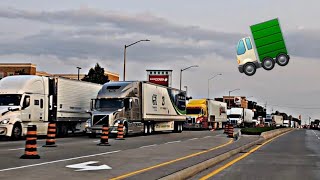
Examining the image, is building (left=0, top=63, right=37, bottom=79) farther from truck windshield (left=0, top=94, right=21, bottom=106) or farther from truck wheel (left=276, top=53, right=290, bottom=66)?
truck wheel (left=276, top=53, right=290, bottom=66)

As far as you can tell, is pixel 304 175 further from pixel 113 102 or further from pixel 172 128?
pixel 172 128

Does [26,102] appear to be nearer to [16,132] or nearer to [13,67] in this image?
[16,132]

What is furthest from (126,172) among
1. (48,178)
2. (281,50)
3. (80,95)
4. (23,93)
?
(80,95)

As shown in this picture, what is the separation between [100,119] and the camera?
32.1 meters

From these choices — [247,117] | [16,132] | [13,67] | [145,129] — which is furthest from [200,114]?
[13,67]

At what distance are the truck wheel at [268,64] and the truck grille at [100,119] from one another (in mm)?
10474

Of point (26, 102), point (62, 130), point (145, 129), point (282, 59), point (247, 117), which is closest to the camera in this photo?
point (26, 102)

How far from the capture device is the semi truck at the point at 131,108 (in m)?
32.2

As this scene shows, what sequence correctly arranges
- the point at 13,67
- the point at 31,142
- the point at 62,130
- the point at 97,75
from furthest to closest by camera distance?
the point at 13,67, the point at 97,75, the point at 62,130, the point at 31,142

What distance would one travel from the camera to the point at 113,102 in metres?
33.5

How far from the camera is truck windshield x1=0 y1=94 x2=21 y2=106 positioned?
92.6 ft

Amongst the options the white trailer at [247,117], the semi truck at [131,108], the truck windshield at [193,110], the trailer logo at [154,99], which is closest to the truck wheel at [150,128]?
the semi truck at [131,108]

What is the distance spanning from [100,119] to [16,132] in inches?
244

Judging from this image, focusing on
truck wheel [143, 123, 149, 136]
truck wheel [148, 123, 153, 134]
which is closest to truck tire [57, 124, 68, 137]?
truck wheel [143, 123, 149, 136]
